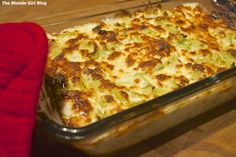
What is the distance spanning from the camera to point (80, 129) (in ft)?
3.50

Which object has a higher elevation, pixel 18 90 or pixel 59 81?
pixel 18 90

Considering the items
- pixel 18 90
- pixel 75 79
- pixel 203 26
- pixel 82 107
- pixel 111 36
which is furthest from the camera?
pixel 203 26

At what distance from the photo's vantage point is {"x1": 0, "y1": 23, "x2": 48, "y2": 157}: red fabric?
0.95m

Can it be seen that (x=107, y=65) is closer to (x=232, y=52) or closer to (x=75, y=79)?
(x=75, y=79)

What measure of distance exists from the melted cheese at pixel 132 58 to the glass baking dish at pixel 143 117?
12 cm

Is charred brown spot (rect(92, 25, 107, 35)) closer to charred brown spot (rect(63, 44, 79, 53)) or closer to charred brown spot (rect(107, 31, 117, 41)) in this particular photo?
charred brown spot (rect(107, 31, 117, 41))

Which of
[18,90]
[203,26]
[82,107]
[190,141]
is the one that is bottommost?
[190,141]

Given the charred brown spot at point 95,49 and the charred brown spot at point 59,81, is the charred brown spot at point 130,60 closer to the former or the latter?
the charred brown spot at point 95,49

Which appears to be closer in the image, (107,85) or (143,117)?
(143,117)

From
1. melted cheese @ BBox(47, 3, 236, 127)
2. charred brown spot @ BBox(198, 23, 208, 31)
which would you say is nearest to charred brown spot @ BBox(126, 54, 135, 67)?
melted cheese @ BBox(47, 3, 236, 127)

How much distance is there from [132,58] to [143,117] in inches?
15.9

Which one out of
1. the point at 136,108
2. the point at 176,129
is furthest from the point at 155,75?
the point at 136,108

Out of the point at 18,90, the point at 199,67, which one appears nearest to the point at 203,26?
the point at 199,67

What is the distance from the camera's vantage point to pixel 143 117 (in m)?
1.16
